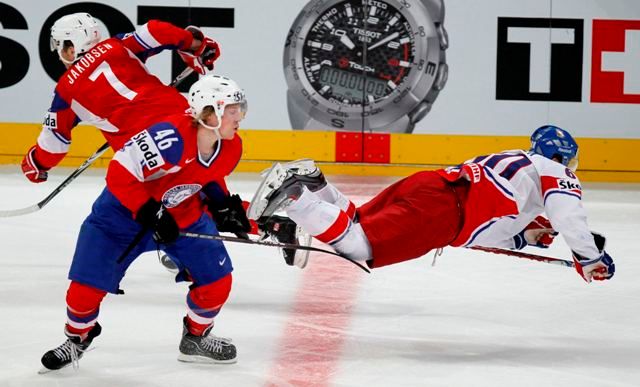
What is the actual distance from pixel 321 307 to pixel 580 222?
1.09 meters

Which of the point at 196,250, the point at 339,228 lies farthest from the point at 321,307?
the point at 196,250

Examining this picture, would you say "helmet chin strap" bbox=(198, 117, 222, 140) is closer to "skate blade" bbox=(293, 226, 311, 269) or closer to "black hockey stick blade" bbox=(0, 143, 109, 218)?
"skate blade" bbox=(293, 226, 311, 269)

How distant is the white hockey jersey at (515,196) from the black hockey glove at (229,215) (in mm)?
883

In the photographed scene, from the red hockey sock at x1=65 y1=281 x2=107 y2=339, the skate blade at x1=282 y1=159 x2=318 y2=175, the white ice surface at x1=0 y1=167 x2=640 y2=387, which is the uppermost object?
the skate blade at x1=282 y1=159 x2=318 y2=175

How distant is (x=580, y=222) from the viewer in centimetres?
398

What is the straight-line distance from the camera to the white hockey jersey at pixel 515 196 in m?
4.01

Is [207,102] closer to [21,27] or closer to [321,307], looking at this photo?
[321,307]

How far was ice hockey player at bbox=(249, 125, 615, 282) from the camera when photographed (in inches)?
159

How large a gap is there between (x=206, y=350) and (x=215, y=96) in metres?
0.81

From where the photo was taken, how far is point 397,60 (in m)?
8.78

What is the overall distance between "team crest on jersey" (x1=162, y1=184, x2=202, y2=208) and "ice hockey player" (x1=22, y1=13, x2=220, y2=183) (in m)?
1.35

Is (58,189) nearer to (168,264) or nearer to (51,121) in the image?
(51,121)

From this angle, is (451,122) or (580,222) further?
(451,122)

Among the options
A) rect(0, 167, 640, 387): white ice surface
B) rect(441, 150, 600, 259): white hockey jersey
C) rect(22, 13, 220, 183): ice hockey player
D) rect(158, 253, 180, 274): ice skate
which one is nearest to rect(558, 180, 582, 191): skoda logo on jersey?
rect(441, 150, 600, 259): white hockey jersey
